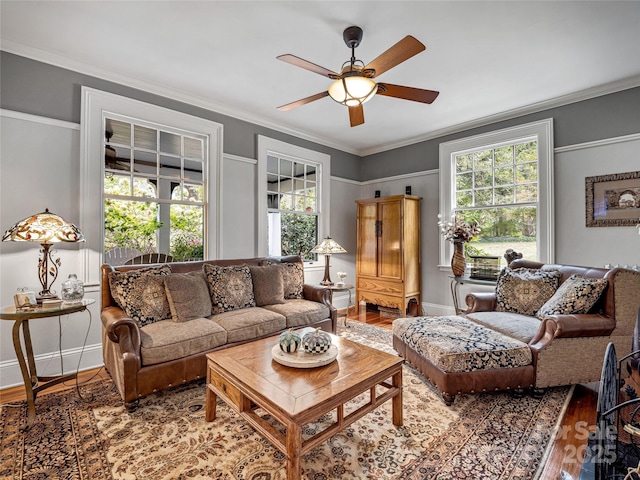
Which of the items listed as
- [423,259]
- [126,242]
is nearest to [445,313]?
Result: [423,259]

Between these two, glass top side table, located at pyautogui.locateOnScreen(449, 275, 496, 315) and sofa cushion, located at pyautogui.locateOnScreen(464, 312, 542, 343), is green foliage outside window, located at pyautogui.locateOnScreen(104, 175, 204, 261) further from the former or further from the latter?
glass top side table, located at pyautogui.locateOnScreen(449, 275, 496, 315)

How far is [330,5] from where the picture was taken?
2219mm

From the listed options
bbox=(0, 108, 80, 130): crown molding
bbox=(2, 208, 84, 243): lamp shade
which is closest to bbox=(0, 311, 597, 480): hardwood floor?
bbox=(2, 208, 84, 243): lamp shade

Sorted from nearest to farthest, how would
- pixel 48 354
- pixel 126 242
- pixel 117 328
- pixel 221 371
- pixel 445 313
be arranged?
pixel 221 371
pixel 117 328
pixel 48 354
pixel 126 242
pixel 445 313

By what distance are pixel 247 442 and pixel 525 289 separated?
2.75 meters

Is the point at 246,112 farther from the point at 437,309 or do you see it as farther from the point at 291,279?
the point at 437,309

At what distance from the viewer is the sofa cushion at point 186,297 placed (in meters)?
2.72

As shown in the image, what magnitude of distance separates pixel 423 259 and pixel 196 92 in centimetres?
392

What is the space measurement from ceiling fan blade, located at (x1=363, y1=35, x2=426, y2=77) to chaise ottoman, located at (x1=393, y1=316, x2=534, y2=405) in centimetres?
202

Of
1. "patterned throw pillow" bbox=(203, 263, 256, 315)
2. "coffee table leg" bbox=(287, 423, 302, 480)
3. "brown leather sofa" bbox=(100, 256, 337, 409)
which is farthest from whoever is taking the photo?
"patterned throw pillow" bbox=(203, 263, 256, 315)

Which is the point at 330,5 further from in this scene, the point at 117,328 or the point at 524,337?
the point at 524,337

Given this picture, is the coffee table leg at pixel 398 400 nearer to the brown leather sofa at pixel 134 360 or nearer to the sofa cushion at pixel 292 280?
the brown leather sofa at pixel 134 360

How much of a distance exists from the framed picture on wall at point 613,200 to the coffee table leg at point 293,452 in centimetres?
388

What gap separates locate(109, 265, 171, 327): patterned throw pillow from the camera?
2.59 m
